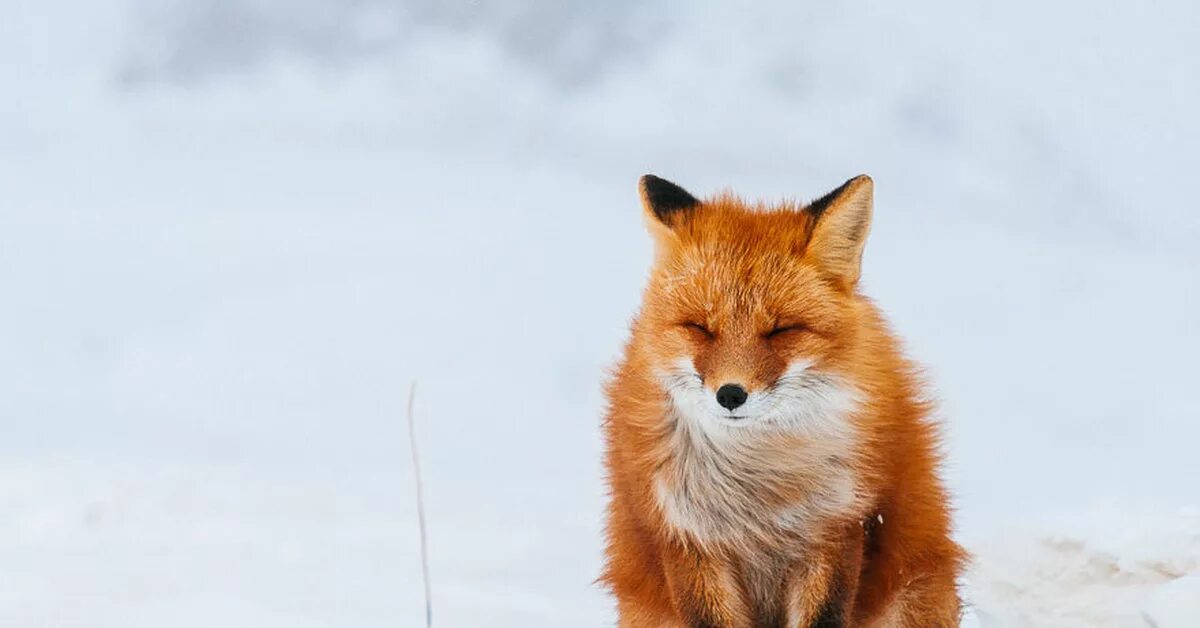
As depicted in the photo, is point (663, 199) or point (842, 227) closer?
point (842, 227)

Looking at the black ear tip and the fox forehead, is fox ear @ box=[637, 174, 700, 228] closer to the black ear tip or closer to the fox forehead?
the black ear tip

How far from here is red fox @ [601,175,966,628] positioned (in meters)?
3.11

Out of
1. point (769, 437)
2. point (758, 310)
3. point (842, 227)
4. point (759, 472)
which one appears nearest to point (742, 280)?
point (758, 310)

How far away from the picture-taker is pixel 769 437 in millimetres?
3174

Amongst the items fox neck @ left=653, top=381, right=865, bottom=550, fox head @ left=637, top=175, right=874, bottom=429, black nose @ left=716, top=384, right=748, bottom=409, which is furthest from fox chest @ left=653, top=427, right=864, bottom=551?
black nose @ left=716, top=384, right=748, bottom=409

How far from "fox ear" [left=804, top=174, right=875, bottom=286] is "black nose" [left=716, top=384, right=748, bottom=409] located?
51 centimetres

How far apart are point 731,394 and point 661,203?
0.72 metres

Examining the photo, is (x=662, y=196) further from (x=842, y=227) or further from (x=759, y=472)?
(x=759, y=472)

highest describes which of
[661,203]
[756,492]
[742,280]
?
[661,203]

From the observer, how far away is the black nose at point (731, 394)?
2.95m

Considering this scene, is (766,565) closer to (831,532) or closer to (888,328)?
(831,532)

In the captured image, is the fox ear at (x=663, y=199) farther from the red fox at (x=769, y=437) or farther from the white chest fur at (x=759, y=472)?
the white chest fur at (x=759, y=472)

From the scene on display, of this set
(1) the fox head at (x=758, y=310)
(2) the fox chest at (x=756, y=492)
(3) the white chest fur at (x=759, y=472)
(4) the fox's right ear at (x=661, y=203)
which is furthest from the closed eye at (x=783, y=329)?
(4) the fox's right ear at (x=661, y=203)

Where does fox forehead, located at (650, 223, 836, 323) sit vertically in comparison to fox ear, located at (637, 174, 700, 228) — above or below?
below
